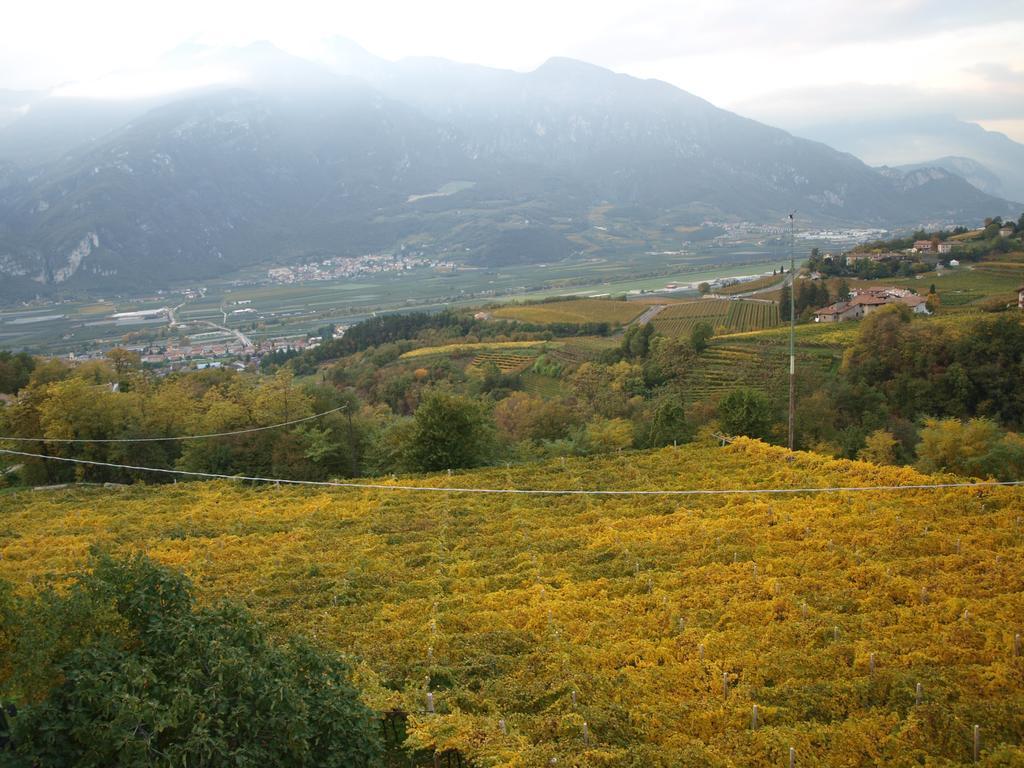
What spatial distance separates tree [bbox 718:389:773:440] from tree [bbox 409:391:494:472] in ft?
29.7

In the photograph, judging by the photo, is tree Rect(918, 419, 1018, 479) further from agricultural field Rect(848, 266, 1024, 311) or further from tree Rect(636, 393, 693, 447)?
agricultural field Rect(848, 266, 1024, 311)

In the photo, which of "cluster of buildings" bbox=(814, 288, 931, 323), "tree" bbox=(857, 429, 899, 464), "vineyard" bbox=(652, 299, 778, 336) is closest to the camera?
"tree" bbox=(857, 429, 899, 464)

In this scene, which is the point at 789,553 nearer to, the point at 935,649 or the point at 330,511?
the point at 935,649

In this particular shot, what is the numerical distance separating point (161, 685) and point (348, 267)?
158142 millimetres

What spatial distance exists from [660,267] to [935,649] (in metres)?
120

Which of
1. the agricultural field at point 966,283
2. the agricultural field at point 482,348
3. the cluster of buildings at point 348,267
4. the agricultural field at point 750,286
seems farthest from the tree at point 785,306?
the cluster of buildings at point 348,267

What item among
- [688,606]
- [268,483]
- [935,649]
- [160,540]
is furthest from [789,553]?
[268,483]

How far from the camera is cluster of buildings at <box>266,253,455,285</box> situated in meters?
148

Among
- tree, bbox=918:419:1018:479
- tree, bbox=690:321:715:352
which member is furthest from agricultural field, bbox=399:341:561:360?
tree, bbox=918:419:1018:479

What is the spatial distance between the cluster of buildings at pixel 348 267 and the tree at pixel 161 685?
5587 inches

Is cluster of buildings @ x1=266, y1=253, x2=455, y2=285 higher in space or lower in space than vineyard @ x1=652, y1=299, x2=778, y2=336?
higher

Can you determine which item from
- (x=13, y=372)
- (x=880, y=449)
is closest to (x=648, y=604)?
(x=880, y=449)

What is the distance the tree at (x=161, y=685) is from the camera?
19.7 feet

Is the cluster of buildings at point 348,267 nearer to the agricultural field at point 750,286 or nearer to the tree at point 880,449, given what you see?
the agricultural field at point 750,286
